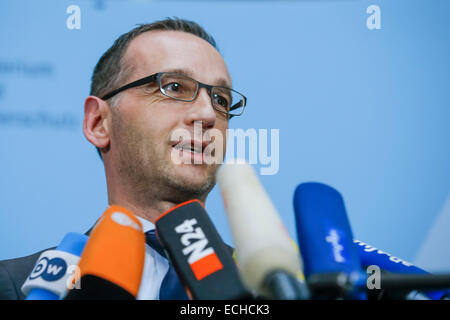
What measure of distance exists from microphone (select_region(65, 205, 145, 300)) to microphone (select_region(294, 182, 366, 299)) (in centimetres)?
31

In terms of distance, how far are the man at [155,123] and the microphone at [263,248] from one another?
0.45 meters

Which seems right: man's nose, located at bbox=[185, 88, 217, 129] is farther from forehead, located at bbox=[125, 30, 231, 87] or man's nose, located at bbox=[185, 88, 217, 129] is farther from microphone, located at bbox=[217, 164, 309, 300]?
microphone, located at bbox=[217, 164, 309, 300]

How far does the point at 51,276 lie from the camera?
83 centimetres

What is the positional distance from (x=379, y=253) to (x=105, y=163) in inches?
36.0

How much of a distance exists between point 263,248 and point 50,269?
547 millimetres

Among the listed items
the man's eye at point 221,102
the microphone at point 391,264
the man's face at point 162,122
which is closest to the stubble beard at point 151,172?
the man's face at point 162,122

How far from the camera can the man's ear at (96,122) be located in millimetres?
1324

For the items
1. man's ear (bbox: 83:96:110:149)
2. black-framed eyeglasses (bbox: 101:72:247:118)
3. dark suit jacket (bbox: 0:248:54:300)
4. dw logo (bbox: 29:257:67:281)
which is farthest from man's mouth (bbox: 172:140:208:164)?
dark suit jacket (bbox: 0:248:54:300)

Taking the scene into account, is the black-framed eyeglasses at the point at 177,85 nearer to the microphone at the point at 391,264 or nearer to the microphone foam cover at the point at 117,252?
the microphone foam cover at the point at 117,252

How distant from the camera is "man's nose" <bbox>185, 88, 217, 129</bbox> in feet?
3.79

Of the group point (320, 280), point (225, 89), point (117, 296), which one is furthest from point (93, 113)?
point (320, 280)

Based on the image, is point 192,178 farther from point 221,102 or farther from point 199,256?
point 199,256
